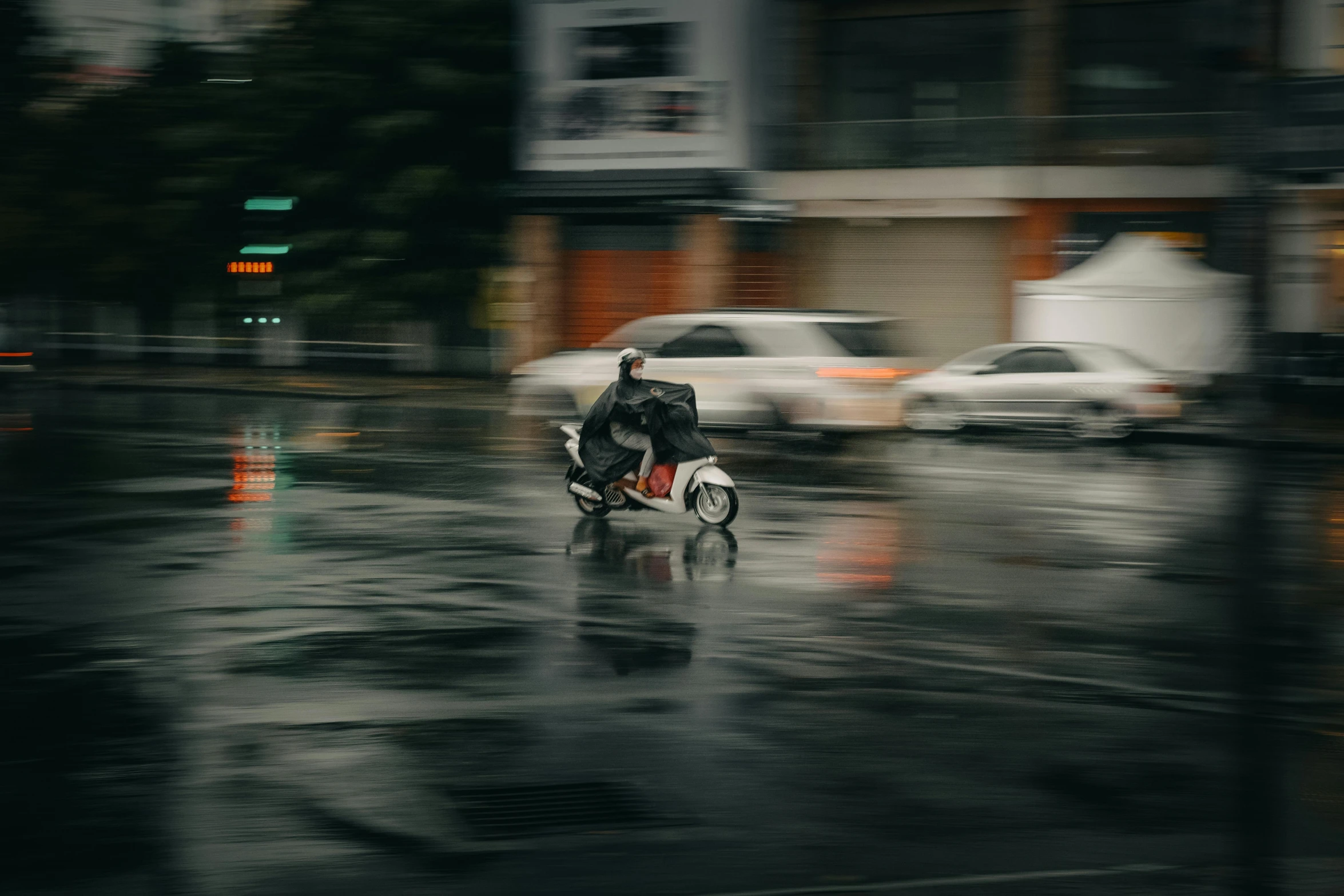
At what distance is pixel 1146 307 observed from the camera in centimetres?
2873

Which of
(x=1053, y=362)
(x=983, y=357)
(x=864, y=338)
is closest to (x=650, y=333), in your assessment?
(x=864, y=338)

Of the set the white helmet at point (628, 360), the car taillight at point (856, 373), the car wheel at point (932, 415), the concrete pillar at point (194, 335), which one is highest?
the concrete pillar at point (194, 335)

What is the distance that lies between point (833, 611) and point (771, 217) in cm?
2371

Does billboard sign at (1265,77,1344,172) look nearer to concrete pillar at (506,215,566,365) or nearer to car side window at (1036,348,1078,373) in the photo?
car side window at (1036,348,1078,373)

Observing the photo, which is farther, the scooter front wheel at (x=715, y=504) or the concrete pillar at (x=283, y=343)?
the concrete pillar at (x=283, y=343)

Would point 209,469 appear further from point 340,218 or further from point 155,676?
point 340,218

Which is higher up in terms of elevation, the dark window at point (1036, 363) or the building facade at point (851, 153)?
the building facade at point (851, 153)

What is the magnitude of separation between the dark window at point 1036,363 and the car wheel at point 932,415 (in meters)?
0.79

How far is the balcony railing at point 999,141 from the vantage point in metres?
30.2

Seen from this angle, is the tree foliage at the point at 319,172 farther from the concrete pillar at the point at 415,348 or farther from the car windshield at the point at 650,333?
the car windshield at the point at 650,333

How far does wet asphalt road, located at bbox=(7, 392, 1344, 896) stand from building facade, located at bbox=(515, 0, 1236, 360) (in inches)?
628

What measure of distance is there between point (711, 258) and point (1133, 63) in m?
8.49

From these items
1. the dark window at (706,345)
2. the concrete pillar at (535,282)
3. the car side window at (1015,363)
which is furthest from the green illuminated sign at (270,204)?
the car side window at (1015,363)

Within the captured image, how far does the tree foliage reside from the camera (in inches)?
1383
